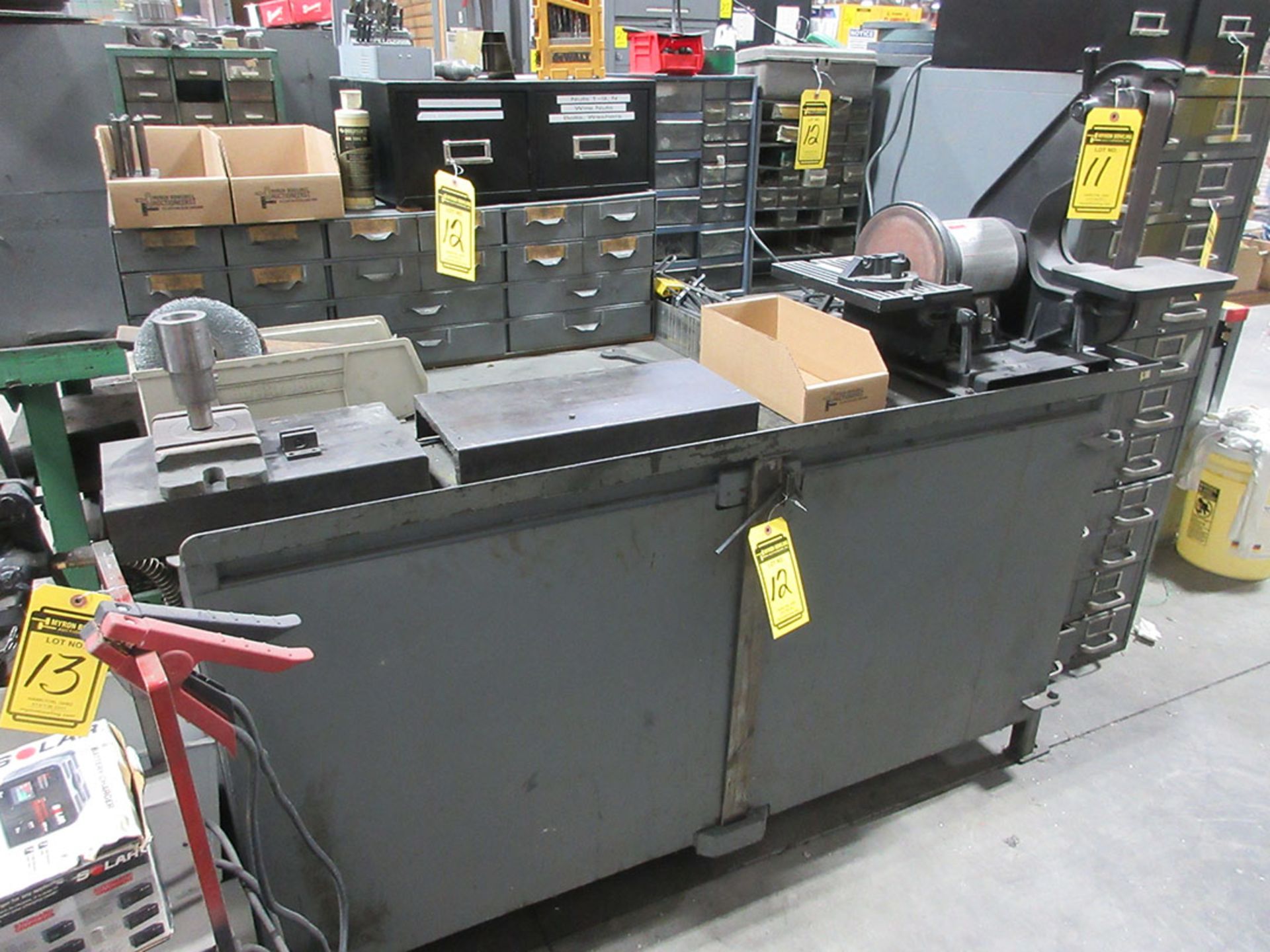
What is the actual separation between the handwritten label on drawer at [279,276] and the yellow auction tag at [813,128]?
198 centimetres

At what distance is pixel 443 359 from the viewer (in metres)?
1.91

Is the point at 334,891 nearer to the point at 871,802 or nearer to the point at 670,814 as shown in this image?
the point at 670,814

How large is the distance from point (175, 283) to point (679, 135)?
6.28ft

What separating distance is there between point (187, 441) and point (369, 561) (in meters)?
0.22

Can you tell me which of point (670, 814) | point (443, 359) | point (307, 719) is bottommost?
point (670, 814)

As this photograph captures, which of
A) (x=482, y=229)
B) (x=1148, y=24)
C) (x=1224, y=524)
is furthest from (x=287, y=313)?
(x=1224, y=524)

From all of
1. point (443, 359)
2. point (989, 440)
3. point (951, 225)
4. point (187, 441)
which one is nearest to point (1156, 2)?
point (951, 225)

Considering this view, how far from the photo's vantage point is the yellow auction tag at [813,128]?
10.2ft

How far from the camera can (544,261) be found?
1.94m

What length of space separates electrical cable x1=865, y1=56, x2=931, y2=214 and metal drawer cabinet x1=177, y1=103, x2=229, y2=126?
7.34 feet

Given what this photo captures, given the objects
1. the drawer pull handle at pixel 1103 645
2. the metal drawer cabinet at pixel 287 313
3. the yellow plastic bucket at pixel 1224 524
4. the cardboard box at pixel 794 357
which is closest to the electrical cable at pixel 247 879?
the cardboard box at pixel 794 357

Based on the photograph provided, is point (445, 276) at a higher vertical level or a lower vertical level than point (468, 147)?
lower

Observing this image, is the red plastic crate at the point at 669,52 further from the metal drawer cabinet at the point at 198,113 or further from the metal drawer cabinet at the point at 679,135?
the metal drawer cabinet at the point at 198,113

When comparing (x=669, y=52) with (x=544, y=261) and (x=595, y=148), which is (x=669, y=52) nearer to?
(x=595, y=148)
